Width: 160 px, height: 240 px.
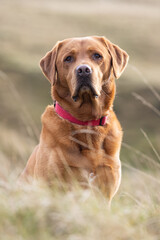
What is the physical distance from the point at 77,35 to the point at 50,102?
1448cm

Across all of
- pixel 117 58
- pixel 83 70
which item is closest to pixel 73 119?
pixel 83 70

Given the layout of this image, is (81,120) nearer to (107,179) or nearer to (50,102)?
(107,179)

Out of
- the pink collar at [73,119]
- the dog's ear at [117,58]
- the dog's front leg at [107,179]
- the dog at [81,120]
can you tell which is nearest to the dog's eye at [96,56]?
the dog at [81,120]

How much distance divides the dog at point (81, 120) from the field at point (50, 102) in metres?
0.24

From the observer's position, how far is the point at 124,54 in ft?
18.4

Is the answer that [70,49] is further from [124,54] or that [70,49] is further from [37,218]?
[37,218]

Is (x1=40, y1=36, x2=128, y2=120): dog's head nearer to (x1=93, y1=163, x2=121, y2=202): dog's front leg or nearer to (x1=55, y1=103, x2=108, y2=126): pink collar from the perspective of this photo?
(x1=55, y1=103, x2=108, y2=126): pink collar

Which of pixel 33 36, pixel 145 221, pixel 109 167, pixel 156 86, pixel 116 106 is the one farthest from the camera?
pixel 33 36

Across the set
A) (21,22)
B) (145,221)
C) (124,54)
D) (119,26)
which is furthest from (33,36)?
(145,221)

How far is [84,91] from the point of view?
505 cm

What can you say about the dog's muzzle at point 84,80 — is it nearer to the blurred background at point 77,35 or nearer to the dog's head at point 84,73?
the dog's head at point 84,73

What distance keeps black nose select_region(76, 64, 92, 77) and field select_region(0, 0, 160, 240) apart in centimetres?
51

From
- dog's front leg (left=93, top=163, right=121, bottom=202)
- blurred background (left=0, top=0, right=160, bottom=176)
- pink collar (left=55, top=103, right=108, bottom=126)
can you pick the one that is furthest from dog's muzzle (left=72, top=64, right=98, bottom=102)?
blurred background (left=0, top=0, right=160, bottom=176)

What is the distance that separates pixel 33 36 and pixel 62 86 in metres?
36.7
